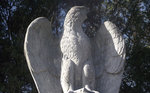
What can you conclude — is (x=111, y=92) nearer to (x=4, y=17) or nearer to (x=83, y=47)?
(x=83, y=47)

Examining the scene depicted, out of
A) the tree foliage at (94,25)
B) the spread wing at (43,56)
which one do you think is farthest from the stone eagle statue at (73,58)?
the tree foliage at (94,25)

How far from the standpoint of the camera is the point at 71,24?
15.8 ft

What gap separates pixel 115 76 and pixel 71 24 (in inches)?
44.1

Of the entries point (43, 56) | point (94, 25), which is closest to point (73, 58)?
point (43, 56)

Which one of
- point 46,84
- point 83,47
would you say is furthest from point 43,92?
point 83,47

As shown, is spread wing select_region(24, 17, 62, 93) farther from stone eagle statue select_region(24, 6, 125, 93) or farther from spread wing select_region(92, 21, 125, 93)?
spread wing select_region(92, 21, 125, 93)

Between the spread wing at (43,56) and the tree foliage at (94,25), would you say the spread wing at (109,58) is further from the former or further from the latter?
the tree foliage at (94,25)

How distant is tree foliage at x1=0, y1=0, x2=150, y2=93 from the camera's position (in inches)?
312

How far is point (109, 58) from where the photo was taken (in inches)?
193

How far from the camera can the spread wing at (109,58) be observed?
4738mm

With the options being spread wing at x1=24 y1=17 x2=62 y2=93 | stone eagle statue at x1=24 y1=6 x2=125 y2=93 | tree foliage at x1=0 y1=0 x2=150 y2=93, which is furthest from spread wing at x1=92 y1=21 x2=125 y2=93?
tree foliage at x1=0 y1=0 x2=150 y2=93

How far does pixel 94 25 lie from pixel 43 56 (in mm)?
3881

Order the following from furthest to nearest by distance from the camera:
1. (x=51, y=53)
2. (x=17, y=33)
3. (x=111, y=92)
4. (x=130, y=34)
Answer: (x=130, y=34)
(x=17, y=33)
(x=51, y=53)
(x=111, y=92)

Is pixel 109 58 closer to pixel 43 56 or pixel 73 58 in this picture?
pixel 73 58
